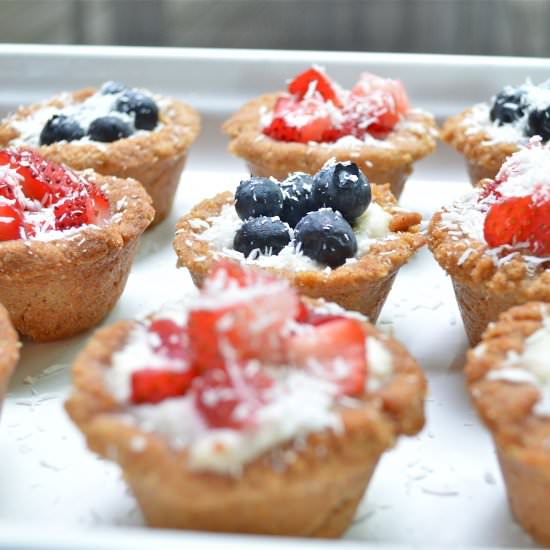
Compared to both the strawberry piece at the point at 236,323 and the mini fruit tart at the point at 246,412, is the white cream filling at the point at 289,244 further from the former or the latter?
the strawberry piece at the point at 236,323

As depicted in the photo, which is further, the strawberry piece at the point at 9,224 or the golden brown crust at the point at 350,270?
the strawberry piece at the point at 9,224

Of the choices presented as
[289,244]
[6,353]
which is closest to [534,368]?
[289,244]

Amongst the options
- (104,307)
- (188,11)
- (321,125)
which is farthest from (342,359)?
(188,11)

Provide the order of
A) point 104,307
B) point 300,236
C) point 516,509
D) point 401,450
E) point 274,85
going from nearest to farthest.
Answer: point 516,509 < point 401,450 < point 300,236 < point 104,307 < point 274,85

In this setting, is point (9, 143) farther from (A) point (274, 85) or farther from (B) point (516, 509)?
(B) point (516, 509)

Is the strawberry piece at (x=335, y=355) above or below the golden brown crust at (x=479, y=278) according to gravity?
above

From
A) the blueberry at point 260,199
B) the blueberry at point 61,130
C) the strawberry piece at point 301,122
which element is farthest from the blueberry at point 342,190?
the blueberry at point 61,130

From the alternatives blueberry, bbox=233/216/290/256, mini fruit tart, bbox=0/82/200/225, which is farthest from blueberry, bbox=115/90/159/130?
blueberry, bbox=233/216/290/256

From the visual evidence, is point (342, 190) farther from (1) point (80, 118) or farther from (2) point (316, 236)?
(1) point (80, 118)
